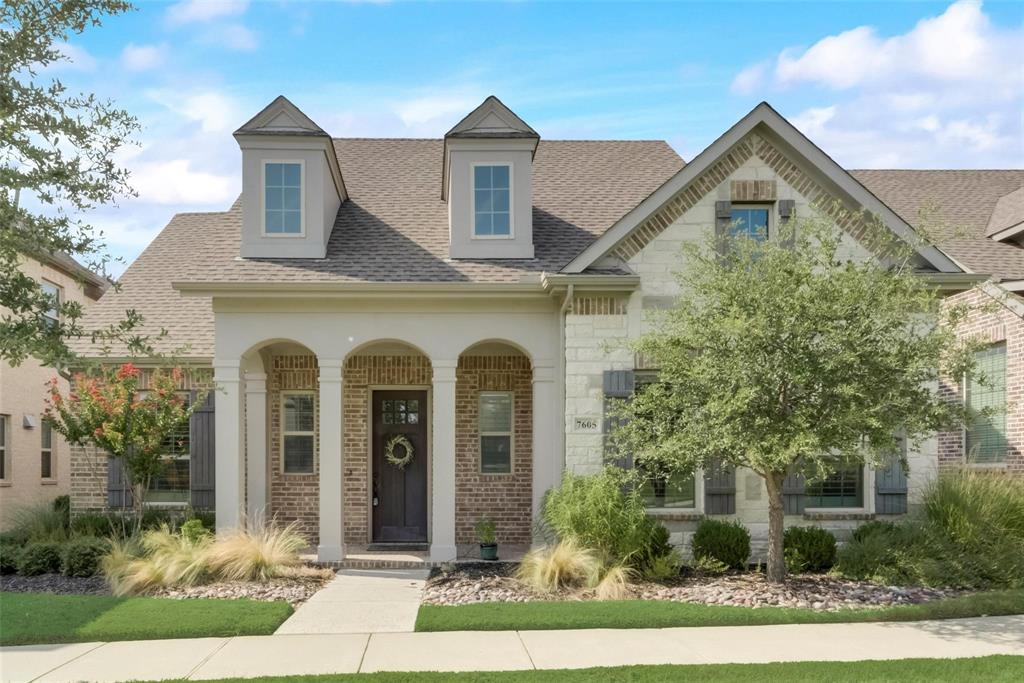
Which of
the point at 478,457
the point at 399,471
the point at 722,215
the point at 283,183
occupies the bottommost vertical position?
the point at 399,471

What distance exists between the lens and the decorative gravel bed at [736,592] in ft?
34.5

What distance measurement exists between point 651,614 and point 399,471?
22.8 ft

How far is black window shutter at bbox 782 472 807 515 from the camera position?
1327 centimetres

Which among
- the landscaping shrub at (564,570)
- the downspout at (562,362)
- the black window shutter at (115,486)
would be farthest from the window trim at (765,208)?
the black window shutter at (115,486)

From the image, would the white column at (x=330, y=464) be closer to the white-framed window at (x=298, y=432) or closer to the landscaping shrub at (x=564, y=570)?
the white-framed window at (x=298, y=432)

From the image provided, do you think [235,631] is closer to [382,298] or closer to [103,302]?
[382,298]

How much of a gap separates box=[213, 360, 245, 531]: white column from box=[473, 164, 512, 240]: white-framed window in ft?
13.8

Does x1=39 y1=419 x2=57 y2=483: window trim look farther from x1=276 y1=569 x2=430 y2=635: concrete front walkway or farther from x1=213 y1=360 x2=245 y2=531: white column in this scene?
x1=276 y1=569 x2=430 y2=635: concrete front walkway

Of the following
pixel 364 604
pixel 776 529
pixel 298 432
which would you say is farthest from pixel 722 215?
pixel 298 432

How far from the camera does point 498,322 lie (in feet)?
46.1

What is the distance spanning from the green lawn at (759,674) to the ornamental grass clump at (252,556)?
15.1ft

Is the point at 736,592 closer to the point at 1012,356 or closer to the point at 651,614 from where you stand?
the point at 651,614

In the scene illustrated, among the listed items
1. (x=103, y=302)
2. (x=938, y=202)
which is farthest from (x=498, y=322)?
(x=938, y=202)

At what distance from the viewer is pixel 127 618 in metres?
9.62
